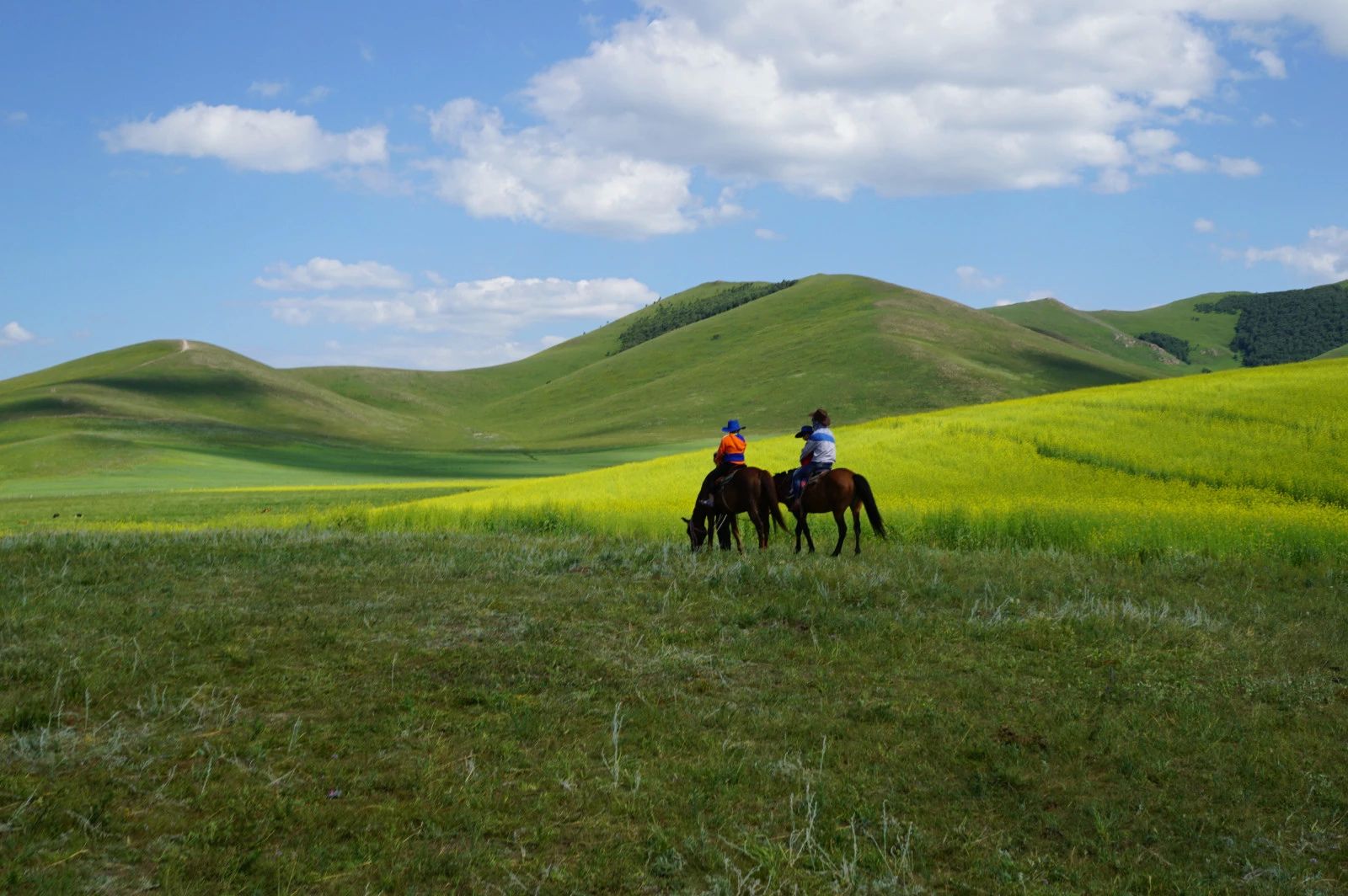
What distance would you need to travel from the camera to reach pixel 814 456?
66.5 ft

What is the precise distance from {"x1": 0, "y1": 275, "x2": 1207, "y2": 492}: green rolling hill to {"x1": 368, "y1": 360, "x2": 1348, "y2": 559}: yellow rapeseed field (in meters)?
45.8

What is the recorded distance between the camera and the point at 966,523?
21797 millimetres

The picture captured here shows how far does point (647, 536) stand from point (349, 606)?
35.0 feet

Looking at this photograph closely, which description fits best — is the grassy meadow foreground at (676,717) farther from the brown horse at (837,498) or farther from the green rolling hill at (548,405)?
the green rolling hill at (548,405)

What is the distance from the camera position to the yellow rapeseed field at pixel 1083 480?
2050 centimetres

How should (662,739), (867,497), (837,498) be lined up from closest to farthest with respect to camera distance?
(662,739)
(837,498)
(867,497)

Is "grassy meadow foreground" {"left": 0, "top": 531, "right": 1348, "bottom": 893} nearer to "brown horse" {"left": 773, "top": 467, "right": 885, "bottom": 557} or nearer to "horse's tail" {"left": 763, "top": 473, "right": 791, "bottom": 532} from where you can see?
"brown horse" {"left": 773, "top": 467, "right": 885, "bottom": 557}

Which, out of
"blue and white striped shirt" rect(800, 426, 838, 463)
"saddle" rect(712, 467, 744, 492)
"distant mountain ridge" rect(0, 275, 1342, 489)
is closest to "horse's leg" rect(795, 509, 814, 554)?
"blue and white striped shirt" rect(800, 426, 838, 463)

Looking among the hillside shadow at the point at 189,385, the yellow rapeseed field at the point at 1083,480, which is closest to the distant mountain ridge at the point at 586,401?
the hillside shadow at the point at 189,385

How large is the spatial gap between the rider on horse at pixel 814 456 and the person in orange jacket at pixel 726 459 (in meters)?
1.24

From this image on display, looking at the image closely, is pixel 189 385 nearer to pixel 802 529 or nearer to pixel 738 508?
pixel 738 508

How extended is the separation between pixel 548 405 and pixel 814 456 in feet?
561

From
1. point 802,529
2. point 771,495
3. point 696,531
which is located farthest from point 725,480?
point 802,529

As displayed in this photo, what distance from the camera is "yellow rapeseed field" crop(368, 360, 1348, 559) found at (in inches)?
807
